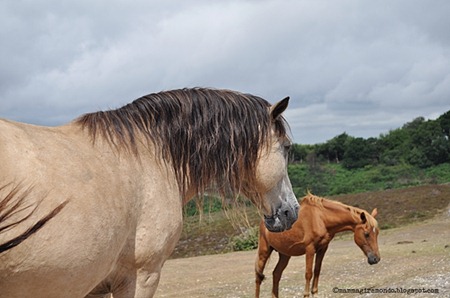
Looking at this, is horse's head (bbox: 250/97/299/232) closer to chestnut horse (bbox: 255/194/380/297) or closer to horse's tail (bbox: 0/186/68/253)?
horse's tail (bbox: 0/186/68/253)

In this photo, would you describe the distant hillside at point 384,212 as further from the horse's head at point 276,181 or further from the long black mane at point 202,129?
the long black mane at point 202,129

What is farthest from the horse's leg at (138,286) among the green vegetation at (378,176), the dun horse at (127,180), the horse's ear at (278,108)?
the green vegetation at (378,176)

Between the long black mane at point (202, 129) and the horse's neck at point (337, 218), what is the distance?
632 centimetres

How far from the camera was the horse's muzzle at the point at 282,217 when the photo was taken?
376cm

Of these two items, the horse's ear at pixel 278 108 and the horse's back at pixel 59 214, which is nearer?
the horse's back at pixel 59 214

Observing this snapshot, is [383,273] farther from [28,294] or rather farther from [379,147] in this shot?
[379,147]

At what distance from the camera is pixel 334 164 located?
161 ft

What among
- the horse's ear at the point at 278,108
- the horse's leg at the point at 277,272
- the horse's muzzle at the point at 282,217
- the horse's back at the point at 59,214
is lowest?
the horse's leg at the point at 277,272

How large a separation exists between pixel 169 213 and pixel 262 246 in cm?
717

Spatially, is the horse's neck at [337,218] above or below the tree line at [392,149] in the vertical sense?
below

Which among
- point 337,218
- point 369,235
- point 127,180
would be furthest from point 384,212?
point 127,180

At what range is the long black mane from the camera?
10.6 feet

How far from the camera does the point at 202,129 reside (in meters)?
3.38

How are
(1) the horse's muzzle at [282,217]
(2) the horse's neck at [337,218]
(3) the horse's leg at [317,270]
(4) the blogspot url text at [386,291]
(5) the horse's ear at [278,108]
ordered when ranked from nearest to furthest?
(5) the horse's ear at [278,108] < (1) the horse's muzzle at [282,217] < (4) the blogspot url text at [386,291] < (3) the horse's leg at [317,270] < (2) the horse's neck at [337,218]
